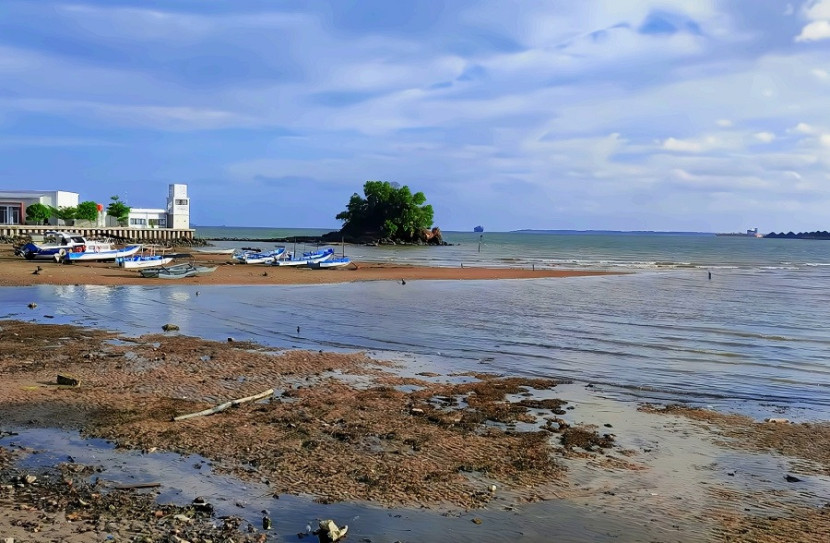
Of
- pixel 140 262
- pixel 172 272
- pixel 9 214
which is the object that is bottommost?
pixel 172 272

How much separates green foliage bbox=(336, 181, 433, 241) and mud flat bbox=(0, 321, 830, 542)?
405 feet

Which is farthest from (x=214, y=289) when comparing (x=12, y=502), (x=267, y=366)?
(x=12, y=502)

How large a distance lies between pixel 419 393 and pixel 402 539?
24.7 ft

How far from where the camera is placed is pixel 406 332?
26.9 m

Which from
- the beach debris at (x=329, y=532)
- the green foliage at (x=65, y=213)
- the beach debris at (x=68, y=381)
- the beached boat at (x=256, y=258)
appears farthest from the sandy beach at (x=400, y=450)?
the green foliage at (x=65, y=213)

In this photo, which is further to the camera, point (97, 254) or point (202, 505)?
point (97, 254)

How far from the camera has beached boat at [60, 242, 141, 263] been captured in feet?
193

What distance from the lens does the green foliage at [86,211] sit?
10700 cm

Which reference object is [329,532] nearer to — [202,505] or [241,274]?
[202,505]

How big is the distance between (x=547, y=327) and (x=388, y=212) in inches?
4561

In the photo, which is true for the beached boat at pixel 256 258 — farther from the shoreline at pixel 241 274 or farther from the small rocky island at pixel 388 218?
the small rocky island at pixel 388 218

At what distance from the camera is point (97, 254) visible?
6016 centimetres

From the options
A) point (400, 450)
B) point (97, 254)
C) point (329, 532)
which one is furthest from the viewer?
point (97, 254)

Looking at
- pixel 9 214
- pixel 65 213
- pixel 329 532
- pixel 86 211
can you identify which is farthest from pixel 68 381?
pixel 9 214
